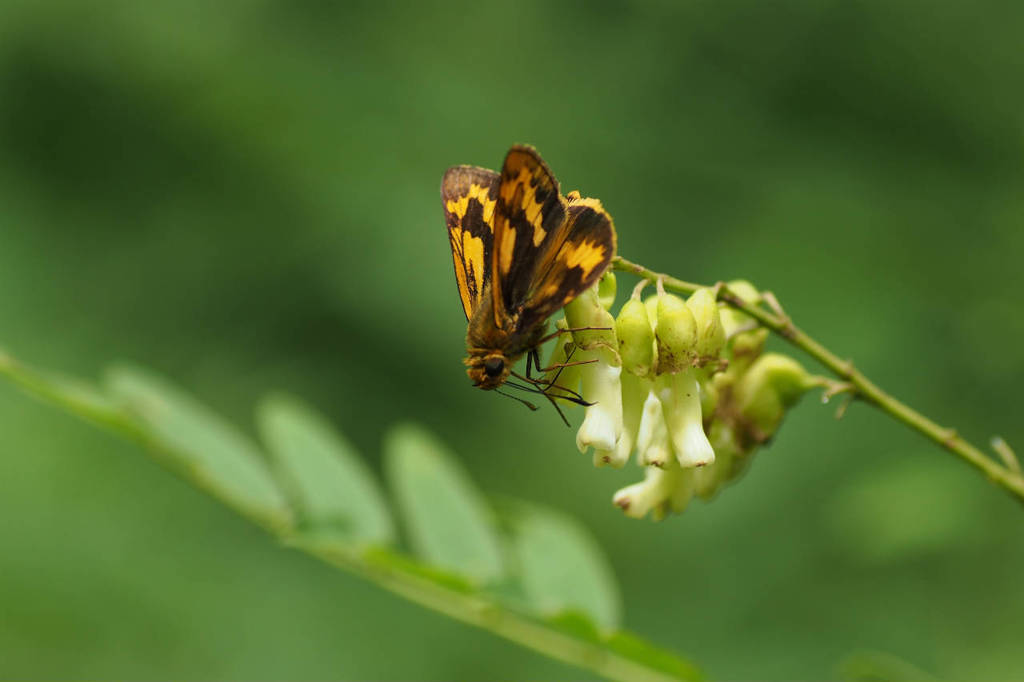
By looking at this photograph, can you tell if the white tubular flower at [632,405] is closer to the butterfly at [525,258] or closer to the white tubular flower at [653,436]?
the white tubular flower at [653,436]

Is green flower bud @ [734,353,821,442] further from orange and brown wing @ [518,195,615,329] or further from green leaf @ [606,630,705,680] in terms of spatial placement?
orange and brown wing @ [518,195,615,329]

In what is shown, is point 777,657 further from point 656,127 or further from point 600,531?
point 656,127

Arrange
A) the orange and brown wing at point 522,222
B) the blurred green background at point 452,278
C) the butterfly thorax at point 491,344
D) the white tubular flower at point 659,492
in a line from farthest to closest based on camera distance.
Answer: the blurred green background at point 452,278, the white tubular flower at point 659,492, the butterfly thorax at point 491,344, the orange and brown wing at point 522,222

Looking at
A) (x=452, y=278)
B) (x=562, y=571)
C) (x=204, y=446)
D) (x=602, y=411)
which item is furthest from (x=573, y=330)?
(x=452, y=278)

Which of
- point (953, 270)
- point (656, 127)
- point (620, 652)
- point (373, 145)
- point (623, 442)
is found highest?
point (656, 127)

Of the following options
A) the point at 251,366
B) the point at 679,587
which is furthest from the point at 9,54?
the point at 679,587

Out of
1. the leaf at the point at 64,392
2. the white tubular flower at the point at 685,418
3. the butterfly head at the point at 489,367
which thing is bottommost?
the leaf at the point at 64,392

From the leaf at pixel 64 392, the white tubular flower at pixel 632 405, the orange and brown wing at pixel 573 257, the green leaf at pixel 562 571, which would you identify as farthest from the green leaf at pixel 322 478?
the orange and brown wing at pixel 573 257

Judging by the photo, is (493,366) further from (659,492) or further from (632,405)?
(659,492)
